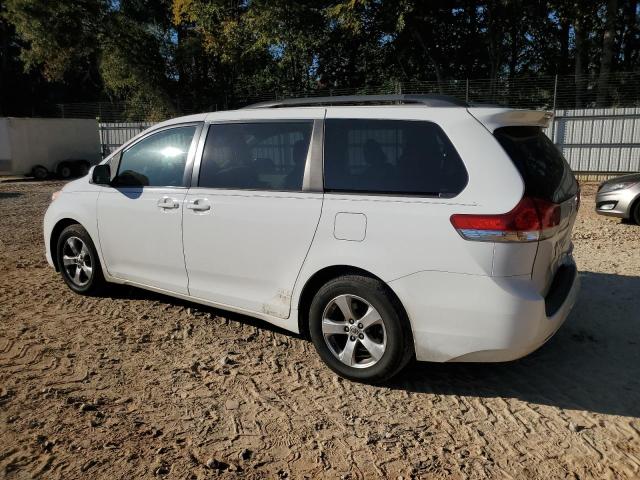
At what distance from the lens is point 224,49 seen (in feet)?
72.1

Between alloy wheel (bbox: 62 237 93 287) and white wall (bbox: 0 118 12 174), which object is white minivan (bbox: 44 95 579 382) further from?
white wall (bbox: 0 118 12 174)

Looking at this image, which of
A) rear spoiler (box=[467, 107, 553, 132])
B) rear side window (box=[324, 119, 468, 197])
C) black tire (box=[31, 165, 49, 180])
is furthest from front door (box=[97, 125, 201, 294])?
black tire (box=[31, 165, 49, 180])

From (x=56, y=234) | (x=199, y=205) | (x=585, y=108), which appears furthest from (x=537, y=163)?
(x=585, y=108)

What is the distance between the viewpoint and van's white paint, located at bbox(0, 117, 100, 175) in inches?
720

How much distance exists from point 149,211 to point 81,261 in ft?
4.05

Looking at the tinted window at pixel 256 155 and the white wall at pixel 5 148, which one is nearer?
the tinted window at pixel 256 155

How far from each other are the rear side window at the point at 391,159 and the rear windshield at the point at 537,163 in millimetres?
316

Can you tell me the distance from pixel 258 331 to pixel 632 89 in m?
15.5

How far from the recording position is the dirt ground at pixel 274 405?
2707 mm

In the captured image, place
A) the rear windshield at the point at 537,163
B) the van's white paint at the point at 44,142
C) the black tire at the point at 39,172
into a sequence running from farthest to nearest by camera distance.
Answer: the black tire at the point at 39,172
the van's white paint at the point at 44,142
the rear windshield at the point at 537,163

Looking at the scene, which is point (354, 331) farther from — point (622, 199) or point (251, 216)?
point (622, 199)

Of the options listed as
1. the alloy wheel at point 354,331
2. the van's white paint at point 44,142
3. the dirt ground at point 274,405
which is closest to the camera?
the dirt ground at point 274,405

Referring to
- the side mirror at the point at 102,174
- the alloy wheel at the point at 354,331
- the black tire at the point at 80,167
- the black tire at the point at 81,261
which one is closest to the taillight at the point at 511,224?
the alloy wheel at the point at 354,331

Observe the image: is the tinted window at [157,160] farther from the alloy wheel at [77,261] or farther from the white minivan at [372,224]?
the alloy wheel at [77,261]
